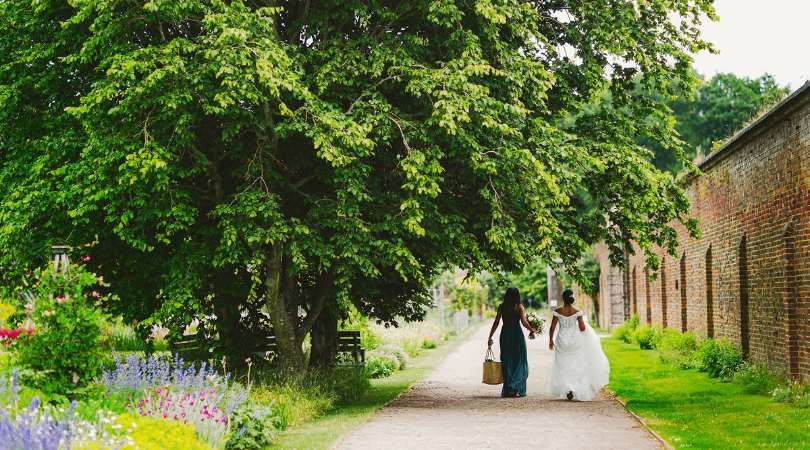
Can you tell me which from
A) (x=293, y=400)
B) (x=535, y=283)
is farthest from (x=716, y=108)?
(x=293, y=400)

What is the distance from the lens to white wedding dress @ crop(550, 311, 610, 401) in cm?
1655

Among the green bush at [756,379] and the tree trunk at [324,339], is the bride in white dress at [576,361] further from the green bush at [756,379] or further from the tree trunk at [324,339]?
the tree trunk at [324,339]

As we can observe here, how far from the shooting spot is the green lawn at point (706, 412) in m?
11.6

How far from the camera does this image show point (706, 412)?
47.1ft

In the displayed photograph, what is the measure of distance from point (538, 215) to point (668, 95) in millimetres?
4859

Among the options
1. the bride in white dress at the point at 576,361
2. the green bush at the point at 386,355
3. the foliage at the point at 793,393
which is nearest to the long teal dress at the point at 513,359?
the bride in white dress at the point at 576,361

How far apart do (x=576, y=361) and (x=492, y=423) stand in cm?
373

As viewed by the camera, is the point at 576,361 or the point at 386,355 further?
the point at 386,355

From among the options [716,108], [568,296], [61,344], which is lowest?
[61,344]

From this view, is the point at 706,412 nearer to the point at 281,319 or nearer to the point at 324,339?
the point at 281,319

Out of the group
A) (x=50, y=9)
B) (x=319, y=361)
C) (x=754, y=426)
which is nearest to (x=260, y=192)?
(x=50, y=9)

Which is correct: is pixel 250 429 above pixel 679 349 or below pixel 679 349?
below

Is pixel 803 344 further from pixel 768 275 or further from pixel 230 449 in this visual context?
pixel 230 449

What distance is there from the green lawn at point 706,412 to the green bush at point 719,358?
248 mm
